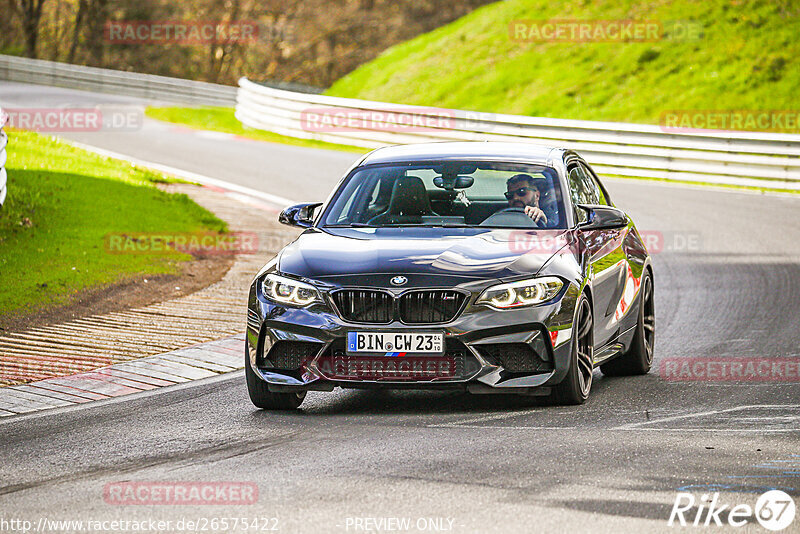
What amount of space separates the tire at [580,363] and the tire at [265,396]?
5.44 feet

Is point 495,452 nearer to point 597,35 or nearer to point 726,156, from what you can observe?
point 726,156

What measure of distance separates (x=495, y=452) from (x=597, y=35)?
31.7 m

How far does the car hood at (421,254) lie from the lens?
8.03 metres

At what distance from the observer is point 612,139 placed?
27766 millimetres

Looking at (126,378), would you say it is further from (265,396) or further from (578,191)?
(578,191)

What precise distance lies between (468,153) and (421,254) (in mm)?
1513

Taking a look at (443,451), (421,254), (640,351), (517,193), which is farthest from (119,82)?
(443,451)

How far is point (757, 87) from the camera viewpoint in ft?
105

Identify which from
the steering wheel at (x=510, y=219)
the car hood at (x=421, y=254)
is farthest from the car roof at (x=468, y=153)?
the car hood at (x=421, y=254)

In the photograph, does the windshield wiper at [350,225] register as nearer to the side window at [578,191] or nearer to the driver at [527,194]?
the driver at [527,194]

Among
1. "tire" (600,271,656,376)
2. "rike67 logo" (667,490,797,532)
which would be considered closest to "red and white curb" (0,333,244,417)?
"tire" (600,271,656,376)

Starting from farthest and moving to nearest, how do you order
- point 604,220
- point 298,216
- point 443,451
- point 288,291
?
point 298,216
point 604,220
point 288,291
point 443,451

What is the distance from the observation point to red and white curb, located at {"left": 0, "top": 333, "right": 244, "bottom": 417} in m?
9.16

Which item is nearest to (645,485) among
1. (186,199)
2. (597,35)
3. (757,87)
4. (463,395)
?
(463,395)
